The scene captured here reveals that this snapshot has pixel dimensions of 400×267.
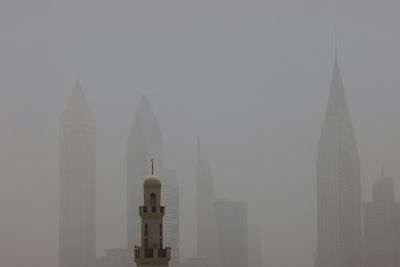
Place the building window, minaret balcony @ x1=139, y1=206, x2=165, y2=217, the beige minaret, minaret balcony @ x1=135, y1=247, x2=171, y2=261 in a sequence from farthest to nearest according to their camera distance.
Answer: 1. the building window
2. minaret balcony @ x1=139, y1=206, x2=165, y2=217
3. the beige minaret
4. minaret balcony @ x1=135, y1=247, x2=171, y2=261

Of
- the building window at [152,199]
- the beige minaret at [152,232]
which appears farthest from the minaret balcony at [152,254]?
the building window at [152,199]

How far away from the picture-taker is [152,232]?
103m

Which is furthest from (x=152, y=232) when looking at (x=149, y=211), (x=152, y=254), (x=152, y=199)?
(x=152, y=199)

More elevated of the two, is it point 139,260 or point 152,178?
point 152,178

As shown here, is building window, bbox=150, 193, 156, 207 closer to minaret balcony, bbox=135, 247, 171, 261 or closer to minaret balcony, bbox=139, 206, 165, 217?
minaret balcony, bbox=139, 206, 165, 217

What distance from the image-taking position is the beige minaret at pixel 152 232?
102 meters

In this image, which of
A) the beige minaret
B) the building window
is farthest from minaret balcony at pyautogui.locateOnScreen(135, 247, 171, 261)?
the building window

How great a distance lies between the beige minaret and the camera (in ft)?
334

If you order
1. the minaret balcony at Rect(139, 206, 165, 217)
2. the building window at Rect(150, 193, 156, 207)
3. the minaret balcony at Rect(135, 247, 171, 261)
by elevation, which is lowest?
the minaret balcony at Rect(135, 247, 171, 261)

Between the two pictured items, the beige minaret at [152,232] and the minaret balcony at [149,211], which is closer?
the beige minaret at [152,232]

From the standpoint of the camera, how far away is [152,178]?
106 metres

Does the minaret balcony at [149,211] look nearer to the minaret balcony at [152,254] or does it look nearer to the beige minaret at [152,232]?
the beige minaret at [152,232]

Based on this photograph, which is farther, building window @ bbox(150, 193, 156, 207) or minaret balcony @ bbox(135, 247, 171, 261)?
building window @ bbox(150, 193, 156, 207)

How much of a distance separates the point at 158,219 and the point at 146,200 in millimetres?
2544
